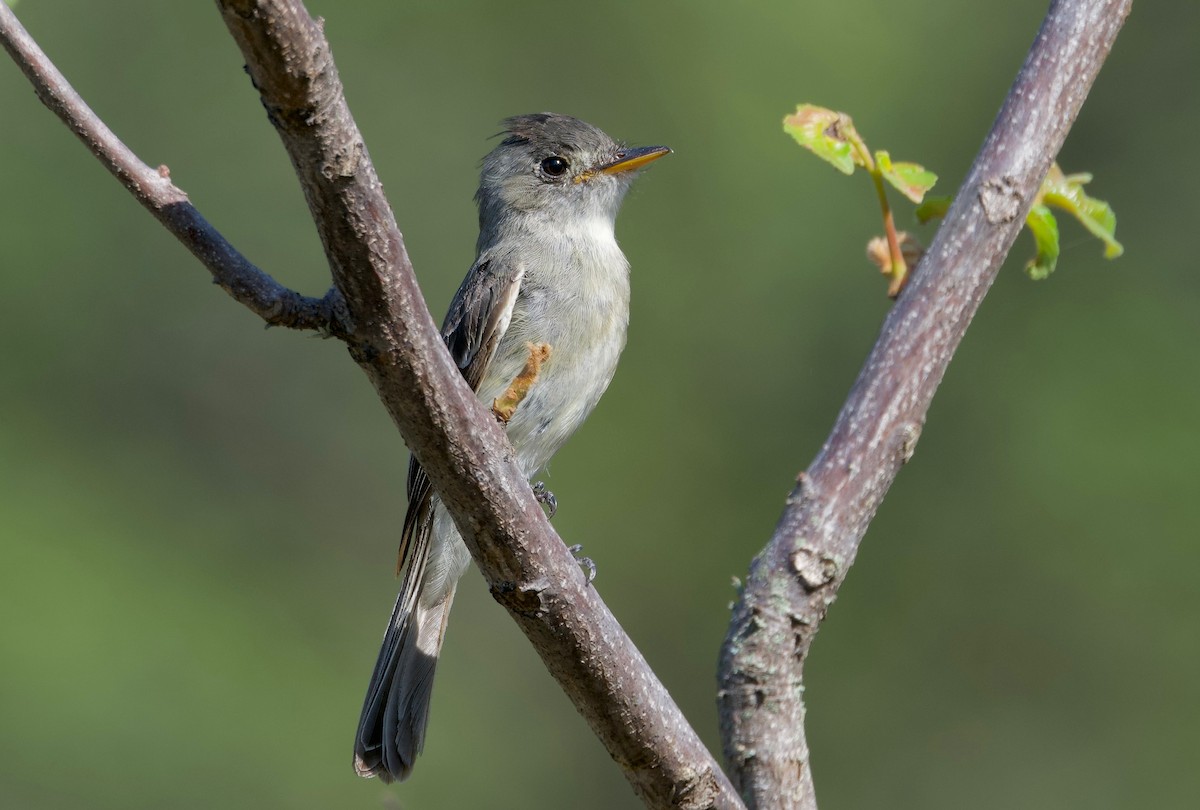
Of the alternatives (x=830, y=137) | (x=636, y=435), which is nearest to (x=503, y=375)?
(x=830, y=137)

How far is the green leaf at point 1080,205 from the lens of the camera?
10.1ft

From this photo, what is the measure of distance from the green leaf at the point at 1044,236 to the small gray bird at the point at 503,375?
1.37 meters

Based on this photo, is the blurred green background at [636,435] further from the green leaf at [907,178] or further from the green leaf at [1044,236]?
the green leaf at [907,178]

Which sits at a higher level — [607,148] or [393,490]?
[393,490]

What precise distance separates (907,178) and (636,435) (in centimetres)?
500

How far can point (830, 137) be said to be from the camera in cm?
297

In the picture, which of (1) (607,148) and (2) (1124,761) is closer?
(1) (607,148)

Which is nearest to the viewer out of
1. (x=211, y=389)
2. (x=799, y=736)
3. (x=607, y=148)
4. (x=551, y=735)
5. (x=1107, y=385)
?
(x=799, y=736)

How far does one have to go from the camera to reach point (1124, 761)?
21.9ft

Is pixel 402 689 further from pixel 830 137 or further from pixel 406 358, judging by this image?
pixel 406 358

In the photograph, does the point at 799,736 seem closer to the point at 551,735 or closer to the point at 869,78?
the point at 551,735

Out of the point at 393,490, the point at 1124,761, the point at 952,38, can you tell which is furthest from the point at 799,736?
the point at 952,38

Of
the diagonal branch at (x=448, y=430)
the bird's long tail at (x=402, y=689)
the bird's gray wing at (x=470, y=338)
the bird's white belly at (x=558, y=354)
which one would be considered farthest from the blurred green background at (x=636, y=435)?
the diagonal branch at (x=448, y=430)

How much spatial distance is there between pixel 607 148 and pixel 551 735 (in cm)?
395
